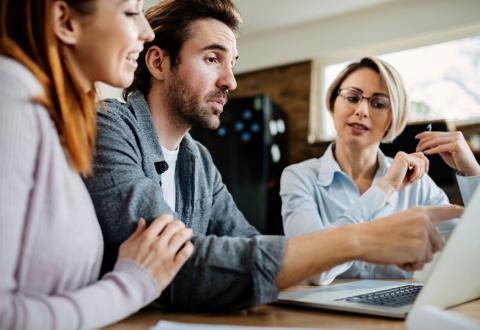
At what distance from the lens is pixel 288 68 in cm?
395

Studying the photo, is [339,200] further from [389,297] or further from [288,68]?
[288,68]

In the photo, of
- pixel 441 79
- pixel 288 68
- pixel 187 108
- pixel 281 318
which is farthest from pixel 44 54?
pixel 288 68

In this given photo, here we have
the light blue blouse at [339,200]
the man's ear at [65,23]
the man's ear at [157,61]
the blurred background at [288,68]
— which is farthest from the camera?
the blurred background at [288,68]

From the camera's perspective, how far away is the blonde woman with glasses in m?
1.08

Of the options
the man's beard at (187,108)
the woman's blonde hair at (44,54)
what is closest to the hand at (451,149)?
the man's beard at (187,108)

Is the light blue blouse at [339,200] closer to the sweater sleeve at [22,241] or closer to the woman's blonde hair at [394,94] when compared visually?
the woman's blonde hair at [394,94]

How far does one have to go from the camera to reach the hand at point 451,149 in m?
1.07

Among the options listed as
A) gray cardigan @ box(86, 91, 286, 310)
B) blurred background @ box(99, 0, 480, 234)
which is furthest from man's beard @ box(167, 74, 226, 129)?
blurred background @ box(99, 0, 480, 234)

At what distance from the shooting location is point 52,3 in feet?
2.05

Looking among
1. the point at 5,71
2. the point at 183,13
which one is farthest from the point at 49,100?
the point at 183,13

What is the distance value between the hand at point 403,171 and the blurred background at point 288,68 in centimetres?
156

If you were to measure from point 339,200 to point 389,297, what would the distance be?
0.61 meters

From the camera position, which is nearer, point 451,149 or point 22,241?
point 22,241

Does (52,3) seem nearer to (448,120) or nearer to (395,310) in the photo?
(395,310)
